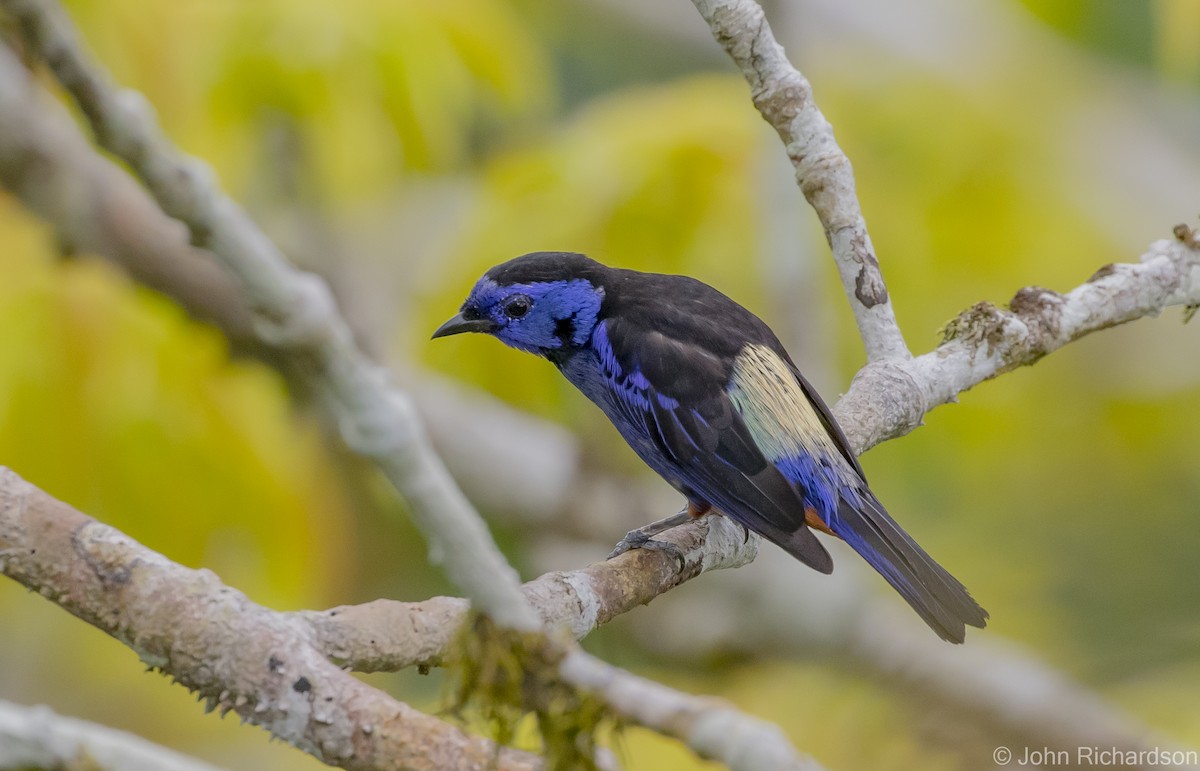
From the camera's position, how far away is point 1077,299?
12.6 ft

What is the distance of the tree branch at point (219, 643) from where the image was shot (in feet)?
6.84

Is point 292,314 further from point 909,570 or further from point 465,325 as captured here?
point 465,325

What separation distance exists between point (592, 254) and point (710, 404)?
6.29 ft

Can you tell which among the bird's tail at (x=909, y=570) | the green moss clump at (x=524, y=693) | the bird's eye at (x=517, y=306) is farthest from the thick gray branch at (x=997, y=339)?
the green moss clump at (x=524, y=693)

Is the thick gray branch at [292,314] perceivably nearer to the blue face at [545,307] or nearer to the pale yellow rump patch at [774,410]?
the pale yellow rump patch at [774,410]

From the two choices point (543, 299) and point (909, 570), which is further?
point (543, 299)

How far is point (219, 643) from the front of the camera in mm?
2271

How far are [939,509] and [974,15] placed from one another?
14.9 feet

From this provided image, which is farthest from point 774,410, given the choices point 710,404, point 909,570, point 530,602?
point 530,602

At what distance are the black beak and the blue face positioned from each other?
3 cm

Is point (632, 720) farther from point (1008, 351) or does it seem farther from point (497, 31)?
point (497, 31)

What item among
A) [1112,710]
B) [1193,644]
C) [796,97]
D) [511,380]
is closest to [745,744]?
[796,97]

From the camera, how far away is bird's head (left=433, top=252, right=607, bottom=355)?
13.3ft

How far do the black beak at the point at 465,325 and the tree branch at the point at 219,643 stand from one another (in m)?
1.74
